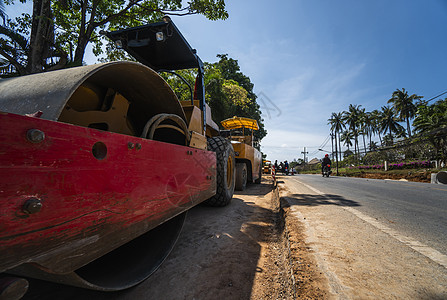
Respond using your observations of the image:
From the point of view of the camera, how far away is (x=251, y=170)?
7070 mm

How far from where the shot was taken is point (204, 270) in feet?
5.53

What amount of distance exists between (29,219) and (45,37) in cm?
749

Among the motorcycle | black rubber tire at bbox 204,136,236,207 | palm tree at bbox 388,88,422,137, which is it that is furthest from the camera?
palm tree at bbox 388,88,422,137

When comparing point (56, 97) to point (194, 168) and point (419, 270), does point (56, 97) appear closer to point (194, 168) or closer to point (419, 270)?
point (194, 168)

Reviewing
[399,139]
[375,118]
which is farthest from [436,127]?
[375,118]

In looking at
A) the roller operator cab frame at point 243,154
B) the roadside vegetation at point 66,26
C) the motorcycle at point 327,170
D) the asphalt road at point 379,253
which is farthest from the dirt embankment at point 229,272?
the motorcycle at point 327,170

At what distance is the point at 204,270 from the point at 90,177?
122 centimetres

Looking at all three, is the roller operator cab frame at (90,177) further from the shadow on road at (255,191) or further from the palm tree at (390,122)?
the palm tree at (390,122)

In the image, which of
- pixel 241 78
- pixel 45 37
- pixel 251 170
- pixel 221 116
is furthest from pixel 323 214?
pixel 241 78

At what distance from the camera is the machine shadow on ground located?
1.41 meters

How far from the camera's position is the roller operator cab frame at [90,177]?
2.19 feet

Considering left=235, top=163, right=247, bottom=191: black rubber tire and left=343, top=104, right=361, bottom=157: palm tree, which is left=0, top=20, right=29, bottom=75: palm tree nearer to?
left=235, top=163, right=247, bottom=191: black rubber tire

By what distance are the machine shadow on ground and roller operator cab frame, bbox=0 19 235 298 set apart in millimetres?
143

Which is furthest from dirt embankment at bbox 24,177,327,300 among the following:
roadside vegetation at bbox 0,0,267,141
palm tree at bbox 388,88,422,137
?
palm tree at bbox 388,88,422,137
